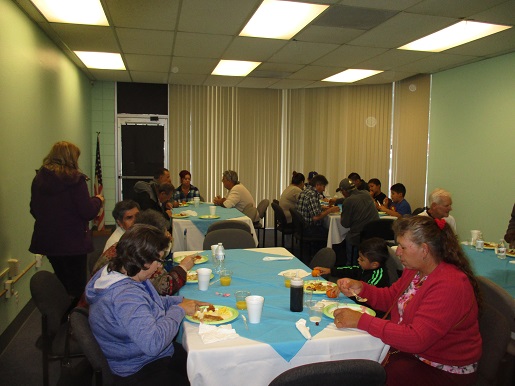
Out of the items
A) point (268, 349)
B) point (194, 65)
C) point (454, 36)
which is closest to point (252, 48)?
point (194, 65)

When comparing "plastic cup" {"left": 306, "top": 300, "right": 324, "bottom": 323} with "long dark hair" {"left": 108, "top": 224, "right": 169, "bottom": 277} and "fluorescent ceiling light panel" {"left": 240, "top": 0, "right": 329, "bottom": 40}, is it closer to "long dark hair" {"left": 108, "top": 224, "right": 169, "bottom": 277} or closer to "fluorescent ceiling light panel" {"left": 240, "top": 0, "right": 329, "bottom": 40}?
"long dark hair" {"left": 108, "top": 224, "right": 169, "bottom": 277}

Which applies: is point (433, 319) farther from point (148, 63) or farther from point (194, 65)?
point (148, 63)

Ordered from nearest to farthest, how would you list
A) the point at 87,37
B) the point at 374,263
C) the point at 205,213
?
the point at 374,263, the point at 87,37, the point at 205,213

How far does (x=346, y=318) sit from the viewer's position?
196cm

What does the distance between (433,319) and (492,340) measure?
43 cm

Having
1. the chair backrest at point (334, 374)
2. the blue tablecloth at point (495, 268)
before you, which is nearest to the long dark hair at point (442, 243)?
the chair backrest at point (334, 374)

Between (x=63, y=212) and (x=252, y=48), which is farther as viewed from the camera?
(x=252, y=48)

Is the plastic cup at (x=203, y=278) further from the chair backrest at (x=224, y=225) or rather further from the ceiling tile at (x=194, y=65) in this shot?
the ceiling tile at (x=194, y=65)

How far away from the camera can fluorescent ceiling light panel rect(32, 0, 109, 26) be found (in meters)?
4.01

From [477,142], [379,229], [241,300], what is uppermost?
[477,142]

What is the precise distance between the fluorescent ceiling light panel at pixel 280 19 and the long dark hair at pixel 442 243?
107 inches

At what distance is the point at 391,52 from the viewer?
5.68 meters

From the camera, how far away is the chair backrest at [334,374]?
134 centimetres

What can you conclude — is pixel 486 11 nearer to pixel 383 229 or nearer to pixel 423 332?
pixel 383 229
